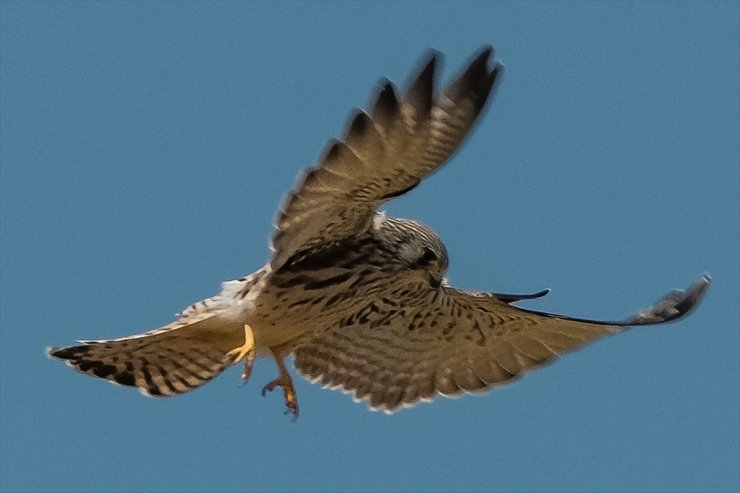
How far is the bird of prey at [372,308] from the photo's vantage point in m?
7.14

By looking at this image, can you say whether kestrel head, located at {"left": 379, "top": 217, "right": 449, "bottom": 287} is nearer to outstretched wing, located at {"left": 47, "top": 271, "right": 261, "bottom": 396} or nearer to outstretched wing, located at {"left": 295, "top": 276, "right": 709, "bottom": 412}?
outstretched wing, located at {"left": 295, "top": 276, "right": 709, "bottom": 412}

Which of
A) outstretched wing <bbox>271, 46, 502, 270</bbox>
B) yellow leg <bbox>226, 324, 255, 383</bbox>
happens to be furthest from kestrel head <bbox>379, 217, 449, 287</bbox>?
yellow leg <bbox>226, 324, 255, 383</bbox>

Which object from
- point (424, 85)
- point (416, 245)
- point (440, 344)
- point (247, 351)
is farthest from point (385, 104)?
point (440, 344)

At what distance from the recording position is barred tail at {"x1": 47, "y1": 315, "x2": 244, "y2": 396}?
28.8ft

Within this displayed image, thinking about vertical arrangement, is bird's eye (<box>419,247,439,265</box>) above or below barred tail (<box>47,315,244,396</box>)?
above

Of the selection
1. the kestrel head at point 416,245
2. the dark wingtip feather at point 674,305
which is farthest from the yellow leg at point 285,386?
the dark wingtip feather at point 674,305

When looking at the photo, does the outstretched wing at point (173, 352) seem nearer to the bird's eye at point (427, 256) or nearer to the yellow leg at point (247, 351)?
the yellow leg at point (247, 351)

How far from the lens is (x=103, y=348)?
8.77 meters

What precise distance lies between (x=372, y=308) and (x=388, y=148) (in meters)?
2.27

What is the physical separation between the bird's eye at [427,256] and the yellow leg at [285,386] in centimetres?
110

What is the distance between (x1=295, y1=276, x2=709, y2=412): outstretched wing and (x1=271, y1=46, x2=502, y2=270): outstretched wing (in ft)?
5.46

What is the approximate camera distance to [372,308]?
934 cm

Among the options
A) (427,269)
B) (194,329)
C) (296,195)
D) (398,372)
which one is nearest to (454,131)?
(296,195)

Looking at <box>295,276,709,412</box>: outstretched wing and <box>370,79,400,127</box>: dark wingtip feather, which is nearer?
<box>370,79,400,127</box>: dark wingtip feather
